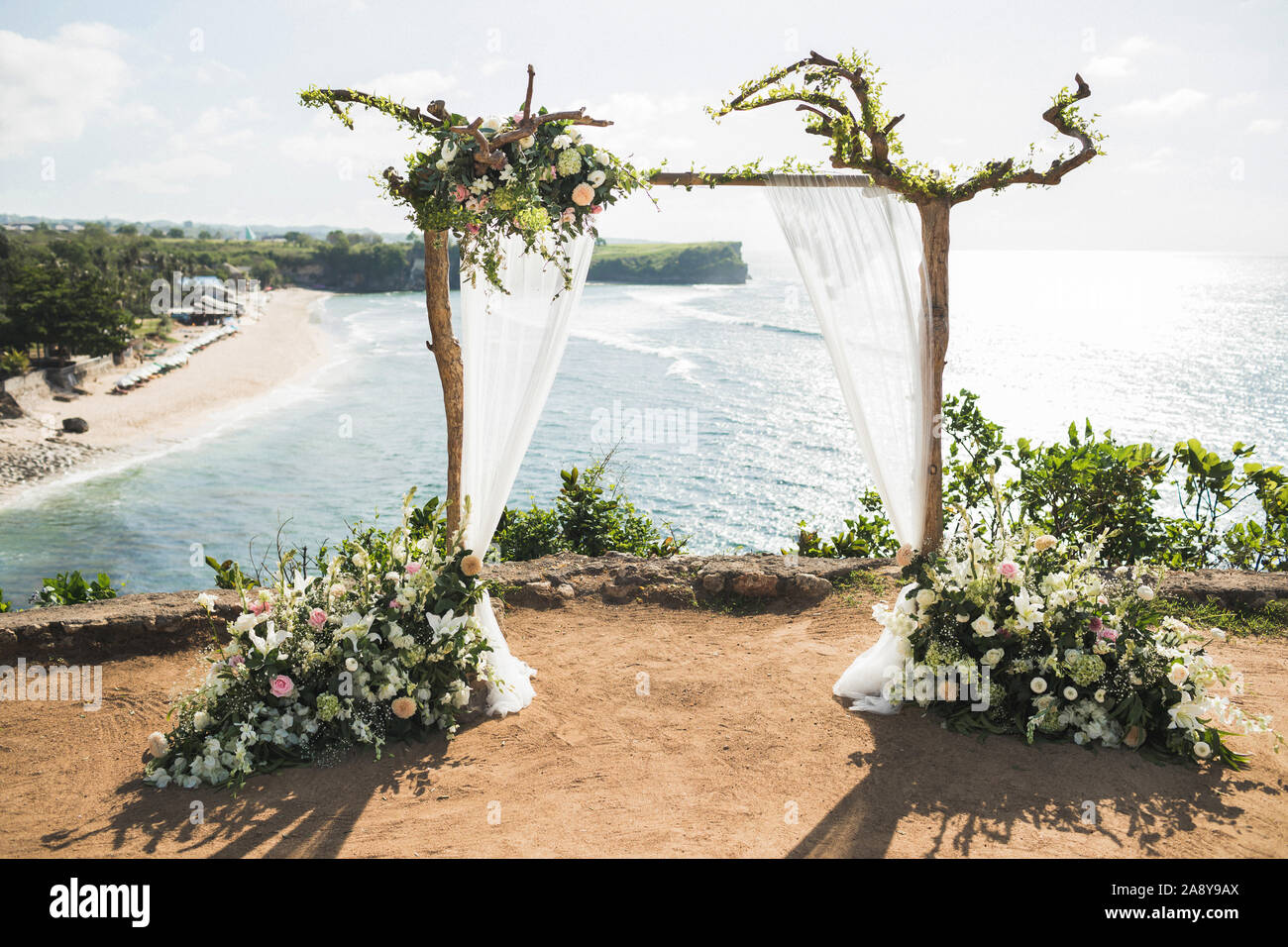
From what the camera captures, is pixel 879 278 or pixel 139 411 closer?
pixel 879 278

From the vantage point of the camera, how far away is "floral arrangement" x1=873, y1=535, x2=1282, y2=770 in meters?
3.67

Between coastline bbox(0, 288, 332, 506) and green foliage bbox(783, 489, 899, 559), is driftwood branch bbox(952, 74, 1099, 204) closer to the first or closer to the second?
green foliage bbox(783, 489, 899, 559)

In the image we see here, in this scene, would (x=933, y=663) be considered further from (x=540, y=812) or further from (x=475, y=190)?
(x=475, y=190)

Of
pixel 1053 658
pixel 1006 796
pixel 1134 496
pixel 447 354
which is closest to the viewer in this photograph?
pixel 1006 796

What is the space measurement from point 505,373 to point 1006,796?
122 inches

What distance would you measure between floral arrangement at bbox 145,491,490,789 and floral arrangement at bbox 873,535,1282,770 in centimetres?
221

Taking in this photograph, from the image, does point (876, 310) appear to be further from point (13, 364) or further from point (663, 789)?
point (13, 364)

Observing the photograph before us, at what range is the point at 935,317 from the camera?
15.0 ft

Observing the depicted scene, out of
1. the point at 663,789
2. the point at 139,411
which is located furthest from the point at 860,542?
the point at 139,411

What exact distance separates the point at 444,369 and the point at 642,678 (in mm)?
2029

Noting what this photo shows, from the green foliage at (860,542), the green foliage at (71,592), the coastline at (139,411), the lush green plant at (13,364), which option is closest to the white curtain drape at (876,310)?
the green foliage at (860,542)

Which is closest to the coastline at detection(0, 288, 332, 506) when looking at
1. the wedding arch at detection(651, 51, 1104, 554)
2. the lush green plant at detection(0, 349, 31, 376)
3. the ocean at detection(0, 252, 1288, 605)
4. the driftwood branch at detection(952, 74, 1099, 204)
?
the ocean at detection(0, 252, 1288, 605)

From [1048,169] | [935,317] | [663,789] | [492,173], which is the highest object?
[1048,169]

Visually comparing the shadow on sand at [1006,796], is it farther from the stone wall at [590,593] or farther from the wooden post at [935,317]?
the stone wall at [590,593]
